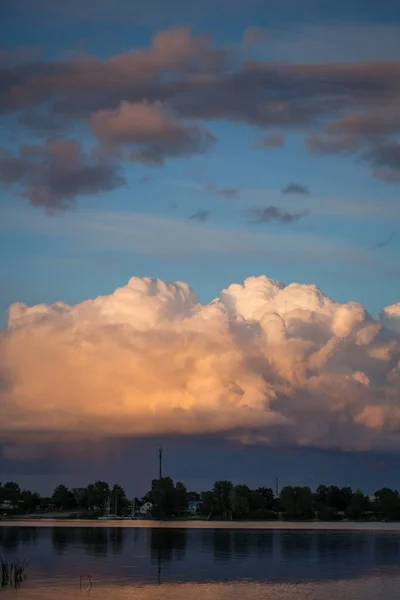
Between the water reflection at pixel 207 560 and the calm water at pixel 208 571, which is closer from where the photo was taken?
the calm water at pixel 208 571

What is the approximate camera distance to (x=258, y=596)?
263 feet

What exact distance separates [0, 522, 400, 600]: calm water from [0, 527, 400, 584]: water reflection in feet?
0.36

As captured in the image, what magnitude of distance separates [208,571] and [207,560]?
16.5 metres

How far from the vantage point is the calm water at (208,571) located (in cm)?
8169

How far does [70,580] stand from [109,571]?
11.5m

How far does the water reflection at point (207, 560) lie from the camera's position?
320ft

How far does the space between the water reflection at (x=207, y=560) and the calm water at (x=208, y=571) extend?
109 mm

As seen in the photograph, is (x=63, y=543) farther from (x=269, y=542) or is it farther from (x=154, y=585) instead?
(x=154, y=585)

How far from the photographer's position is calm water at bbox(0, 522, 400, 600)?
8169cm

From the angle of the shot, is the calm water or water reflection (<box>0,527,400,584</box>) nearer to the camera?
the calm water

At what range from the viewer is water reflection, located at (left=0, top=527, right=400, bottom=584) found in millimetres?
97625

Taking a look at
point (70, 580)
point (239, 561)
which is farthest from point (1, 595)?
point (239, 561)

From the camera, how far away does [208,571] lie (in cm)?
10225

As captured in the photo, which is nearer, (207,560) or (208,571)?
(208,571)
